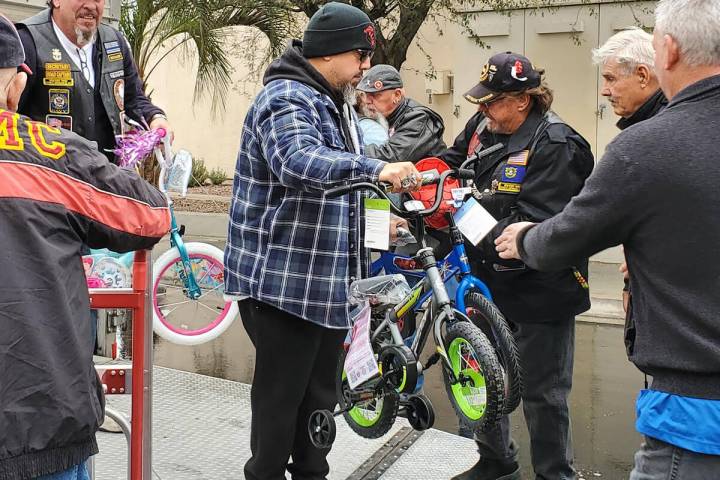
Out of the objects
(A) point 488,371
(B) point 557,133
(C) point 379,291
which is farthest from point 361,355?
(B) point 557,133

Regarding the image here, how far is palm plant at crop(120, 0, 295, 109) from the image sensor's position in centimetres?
1181

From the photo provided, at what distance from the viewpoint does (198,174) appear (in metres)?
19.5

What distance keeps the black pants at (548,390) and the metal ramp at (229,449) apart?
52 centimetres

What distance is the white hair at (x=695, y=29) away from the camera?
2248 millimetres

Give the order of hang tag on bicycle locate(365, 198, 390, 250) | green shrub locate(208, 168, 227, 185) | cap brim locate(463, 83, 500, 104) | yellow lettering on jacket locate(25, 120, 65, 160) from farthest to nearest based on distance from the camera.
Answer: green shrub locate(208, 168, 227, 185) → cap brim locate(463, 83, 500, 104) → hang tag on bicycle locate(365, 198, 390, 250) → yellow lettering on jacket locate(25, 120, 65, 160)

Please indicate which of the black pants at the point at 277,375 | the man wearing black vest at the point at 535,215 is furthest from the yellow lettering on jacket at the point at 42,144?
the man wearing black vest at the point at 535,215

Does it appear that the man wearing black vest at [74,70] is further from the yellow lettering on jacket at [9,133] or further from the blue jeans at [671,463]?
the blue jeans at [671,463]

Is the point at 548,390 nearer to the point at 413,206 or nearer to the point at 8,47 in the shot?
the point at 413,206

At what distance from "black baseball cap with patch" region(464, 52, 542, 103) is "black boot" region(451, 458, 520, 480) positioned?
1.69 m

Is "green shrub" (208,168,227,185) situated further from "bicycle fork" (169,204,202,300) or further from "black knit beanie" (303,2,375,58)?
"black knit beanie" (303,2,375,58)

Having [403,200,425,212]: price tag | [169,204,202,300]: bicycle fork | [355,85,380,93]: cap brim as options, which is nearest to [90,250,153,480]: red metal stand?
[403,200,425,212]: price tag

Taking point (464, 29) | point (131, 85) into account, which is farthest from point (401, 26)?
point (131, 85)

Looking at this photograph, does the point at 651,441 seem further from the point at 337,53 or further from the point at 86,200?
the point at 337,53

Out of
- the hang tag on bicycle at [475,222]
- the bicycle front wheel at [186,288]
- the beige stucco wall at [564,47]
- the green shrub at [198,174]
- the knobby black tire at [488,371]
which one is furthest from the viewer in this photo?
the green shrub at [198,174]
